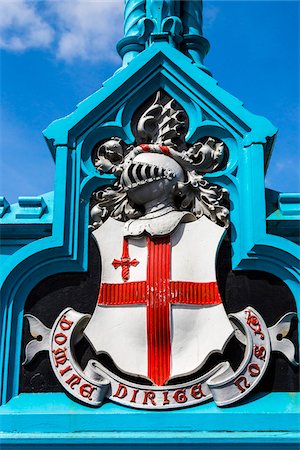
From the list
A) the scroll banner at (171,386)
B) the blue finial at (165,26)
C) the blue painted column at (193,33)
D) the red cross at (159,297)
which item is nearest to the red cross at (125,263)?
the red cross at (159,297)

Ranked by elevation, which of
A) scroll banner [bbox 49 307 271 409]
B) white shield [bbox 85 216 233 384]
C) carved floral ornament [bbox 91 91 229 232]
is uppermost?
carved floral ornament [bbox 91 91 229 232]

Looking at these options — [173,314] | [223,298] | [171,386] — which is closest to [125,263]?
[173,314]

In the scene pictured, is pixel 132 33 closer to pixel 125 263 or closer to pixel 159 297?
pixel 125 263

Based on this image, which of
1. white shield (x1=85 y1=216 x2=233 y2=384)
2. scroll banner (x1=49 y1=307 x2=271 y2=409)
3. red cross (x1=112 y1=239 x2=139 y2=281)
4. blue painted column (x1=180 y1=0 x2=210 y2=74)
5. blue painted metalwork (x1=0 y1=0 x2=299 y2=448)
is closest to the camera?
blue painted metalwork (x1=0 y1=0 x2=299 y2=448)

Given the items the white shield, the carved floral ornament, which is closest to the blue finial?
the carved floral ornament

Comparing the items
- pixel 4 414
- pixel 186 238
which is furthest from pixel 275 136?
pixel 4 414

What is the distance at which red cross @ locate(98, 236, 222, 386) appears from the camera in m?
6.56

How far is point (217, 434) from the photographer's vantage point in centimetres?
621

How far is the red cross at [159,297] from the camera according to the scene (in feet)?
21.5

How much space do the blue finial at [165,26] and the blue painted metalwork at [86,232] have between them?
0.40 metres

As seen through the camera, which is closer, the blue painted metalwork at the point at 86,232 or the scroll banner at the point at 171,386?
the blue painted metalwork at the point at 86,232

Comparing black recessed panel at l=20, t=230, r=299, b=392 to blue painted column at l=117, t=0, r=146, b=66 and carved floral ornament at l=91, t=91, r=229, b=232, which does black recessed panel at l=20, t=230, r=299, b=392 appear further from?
blue painted column at l=117, t=0, r=146, b=66

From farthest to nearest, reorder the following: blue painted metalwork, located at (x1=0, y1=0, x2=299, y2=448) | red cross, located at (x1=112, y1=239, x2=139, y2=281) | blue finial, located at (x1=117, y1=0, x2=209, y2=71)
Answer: blue finial, located at (x1=117, y1=0, x2=209, y2=71)
red cross, located at (x1=112, y1=239, x2=139, y2=281)
blue painted metalwork, located at (x1=0, y1=0, x2=299, y2=448)

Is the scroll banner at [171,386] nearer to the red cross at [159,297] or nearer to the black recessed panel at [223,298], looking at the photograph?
the black recessed panel at [223,298]
